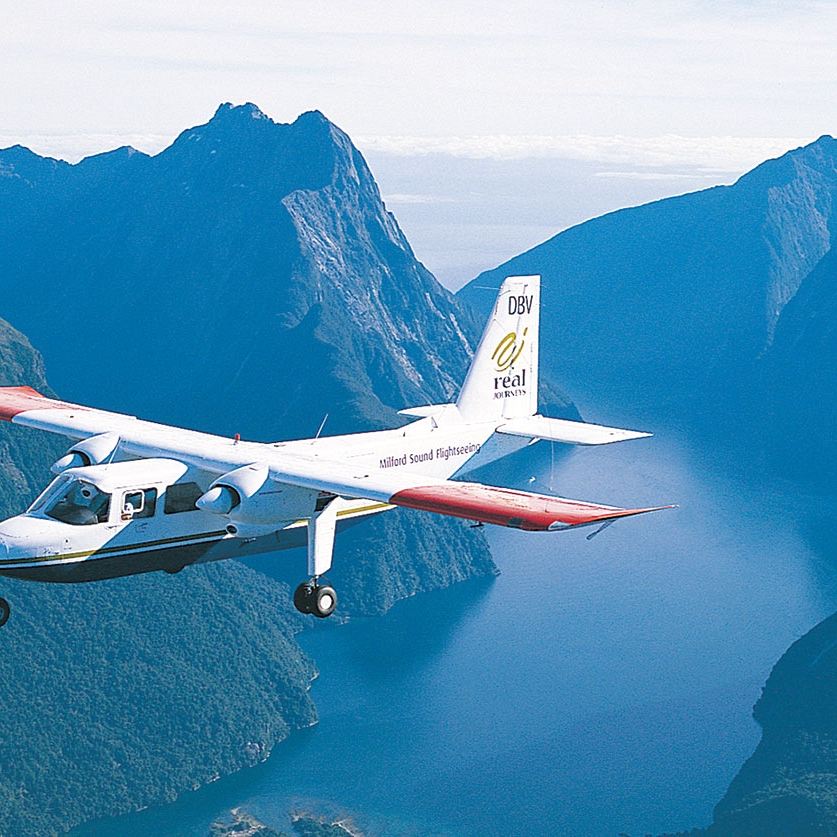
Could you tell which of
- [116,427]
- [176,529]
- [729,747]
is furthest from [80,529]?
[729,747]

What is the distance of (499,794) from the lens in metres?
181

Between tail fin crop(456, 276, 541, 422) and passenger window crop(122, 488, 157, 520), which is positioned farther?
tail fin crop(456, 276, 541, 422)

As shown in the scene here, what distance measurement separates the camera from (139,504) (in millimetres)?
34438

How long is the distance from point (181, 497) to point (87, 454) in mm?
4483

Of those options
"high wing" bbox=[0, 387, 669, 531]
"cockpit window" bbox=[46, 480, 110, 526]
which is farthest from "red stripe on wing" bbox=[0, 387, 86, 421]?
"cockpit window" bbox=[46, 480, 110, 526]

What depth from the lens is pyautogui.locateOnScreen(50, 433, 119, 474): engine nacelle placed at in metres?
37.7

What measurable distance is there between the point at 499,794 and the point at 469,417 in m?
144

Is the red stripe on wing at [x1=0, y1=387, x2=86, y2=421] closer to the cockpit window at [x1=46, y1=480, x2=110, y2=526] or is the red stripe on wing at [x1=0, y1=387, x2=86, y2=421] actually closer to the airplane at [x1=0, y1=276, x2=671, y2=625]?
the airplane at [x1=0, y1=276, x2=671, y2=625]

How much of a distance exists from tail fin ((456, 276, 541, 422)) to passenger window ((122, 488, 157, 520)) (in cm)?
1881

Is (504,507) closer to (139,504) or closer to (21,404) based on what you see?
(139,504)

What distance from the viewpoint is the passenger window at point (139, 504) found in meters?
34.2

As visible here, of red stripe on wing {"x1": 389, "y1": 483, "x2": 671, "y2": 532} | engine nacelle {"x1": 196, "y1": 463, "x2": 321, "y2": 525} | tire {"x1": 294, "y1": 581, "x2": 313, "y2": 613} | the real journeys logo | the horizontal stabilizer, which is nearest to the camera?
red stripe on wing {"x1": 389, "y1": 483, "x2": 671, "y2": 532}

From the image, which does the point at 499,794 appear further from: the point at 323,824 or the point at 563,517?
the point at 563,517

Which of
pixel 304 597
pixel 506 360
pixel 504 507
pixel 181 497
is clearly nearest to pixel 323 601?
pixel 304 597
